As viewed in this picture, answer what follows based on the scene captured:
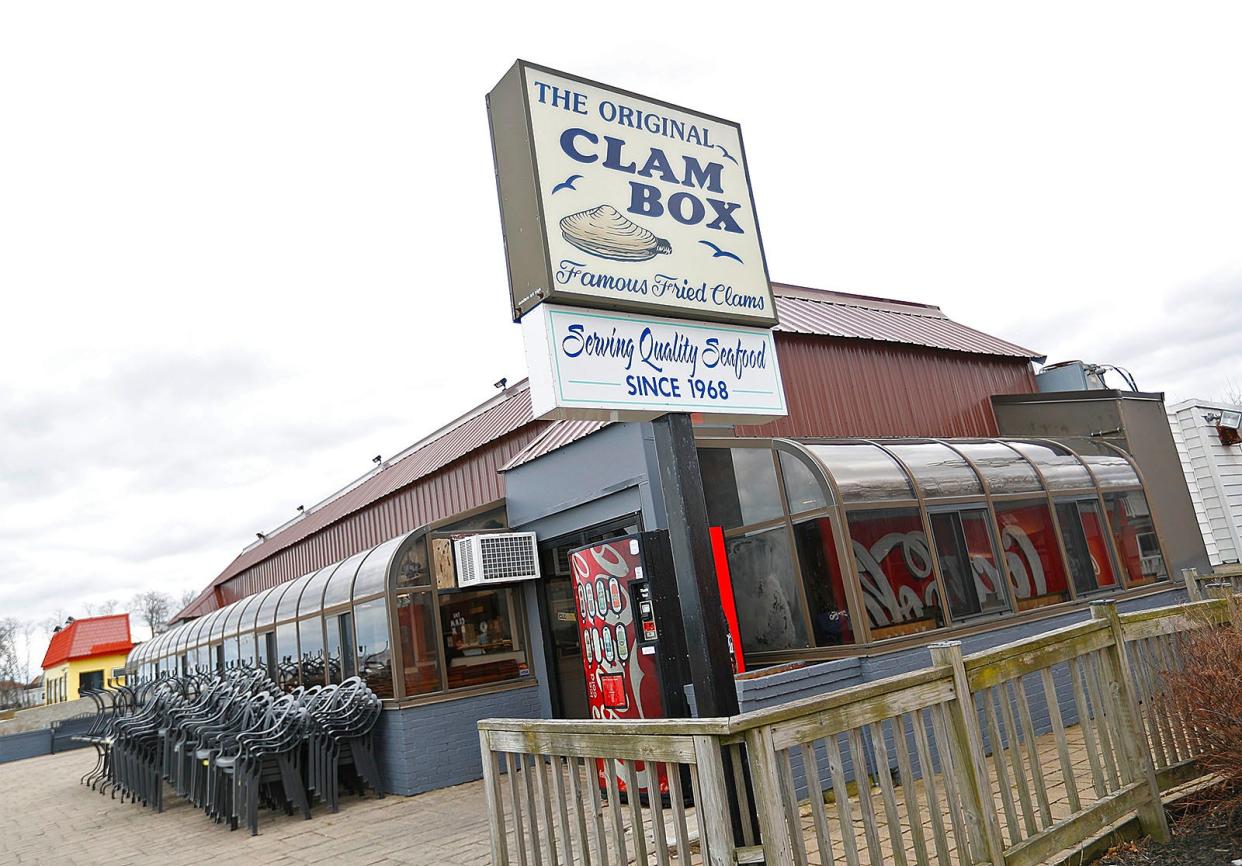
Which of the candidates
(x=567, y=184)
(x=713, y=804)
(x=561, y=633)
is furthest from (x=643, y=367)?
(x=561, y=633)

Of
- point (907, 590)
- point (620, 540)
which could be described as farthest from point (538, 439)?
point (907, 590)

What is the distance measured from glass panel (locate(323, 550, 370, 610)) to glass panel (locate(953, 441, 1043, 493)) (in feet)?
23.6

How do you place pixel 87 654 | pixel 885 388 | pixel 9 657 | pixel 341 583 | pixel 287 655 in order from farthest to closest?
pixel 9 657, pixel 87 654, pixel 287 655, pixel 885 388, pixel 341 583

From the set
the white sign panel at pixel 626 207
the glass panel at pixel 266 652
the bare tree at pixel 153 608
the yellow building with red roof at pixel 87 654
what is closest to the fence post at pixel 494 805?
the white sign panel at pixel 626 207

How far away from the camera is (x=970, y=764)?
3.43 meters

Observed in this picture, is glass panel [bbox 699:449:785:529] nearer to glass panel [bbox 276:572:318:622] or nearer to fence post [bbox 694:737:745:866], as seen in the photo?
fence post [bbox 694:737:745:866]

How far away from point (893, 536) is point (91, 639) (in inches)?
1613

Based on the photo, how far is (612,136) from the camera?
13.9 feet

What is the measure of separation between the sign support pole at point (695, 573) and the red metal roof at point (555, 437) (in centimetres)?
376

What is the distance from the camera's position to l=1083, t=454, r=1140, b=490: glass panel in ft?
30.3

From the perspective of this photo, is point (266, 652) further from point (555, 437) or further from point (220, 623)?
point (555, 437)

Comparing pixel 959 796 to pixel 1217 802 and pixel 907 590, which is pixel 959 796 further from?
pixel 907 590

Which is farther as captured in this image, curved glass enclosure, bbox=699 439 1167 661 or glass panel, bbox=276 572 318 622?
glass panel, bbox=276 572 318 622

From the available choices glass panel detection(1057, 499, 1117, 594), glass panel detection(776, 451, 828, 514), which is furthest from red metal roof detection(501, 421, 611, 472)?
glass panel detection(1057, 499, 1117, 594)
